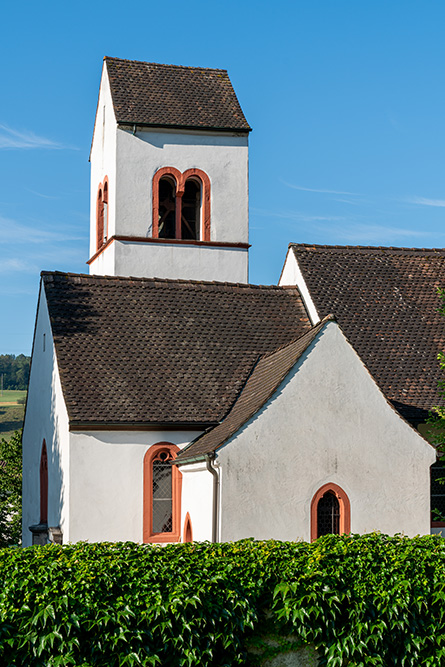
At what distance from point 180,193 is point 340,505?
1517 centimetres

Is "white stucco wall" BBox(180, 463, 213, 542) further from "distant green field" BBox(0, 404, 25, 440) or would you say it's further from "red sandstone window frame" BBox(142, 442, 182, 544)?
"distant green field" BBox(0, 404, 25, 440)

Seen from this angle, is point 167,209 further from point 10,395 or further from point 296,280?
point 10,395

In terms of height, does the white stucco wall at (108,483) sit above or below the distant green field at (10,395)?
below

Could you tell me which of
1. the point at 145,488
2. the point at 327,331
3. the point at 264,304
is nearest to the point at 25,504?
the point at 145,488

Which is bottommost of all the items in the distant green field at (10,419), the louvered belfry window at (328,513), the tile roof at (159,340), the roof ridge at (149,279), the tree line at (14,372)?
the louvered belfry window at (328,513)

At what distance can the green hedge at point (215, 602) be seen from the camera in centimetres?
1204

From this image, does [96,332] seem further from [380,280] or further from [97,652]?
[97,652]

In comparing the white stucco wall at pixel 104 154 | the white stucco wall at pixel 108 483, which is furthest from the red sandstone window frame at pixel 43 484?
the white stucco wall at pixel 104 154

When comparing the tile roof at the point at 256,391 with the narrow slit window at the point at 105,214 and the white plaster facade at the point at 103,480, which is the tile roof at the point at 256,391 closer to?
the white plaster facade at the point at 103,480

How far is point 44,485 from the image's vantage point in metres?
25.7

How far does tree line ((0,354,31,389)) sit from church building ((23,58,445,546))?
13410cm

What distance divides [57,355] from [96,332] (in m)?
1.52

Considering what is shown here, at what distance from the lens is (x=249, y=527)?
63.8ft

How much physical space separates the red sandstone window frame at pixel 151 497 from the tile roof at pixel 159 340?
2.83ft
